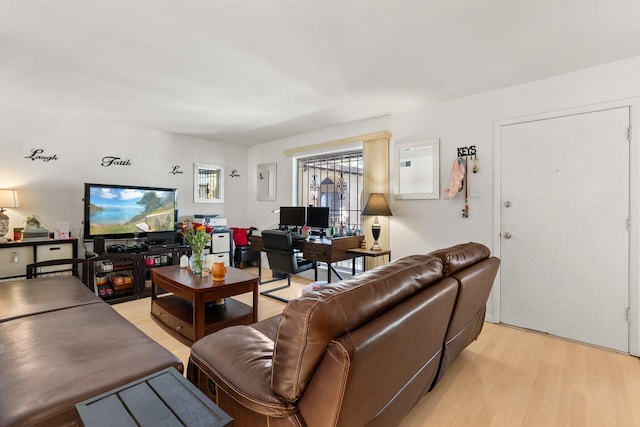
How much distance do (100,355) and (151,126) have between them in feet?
12.9

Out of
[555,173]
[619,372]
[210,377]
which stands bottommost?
[619,372]

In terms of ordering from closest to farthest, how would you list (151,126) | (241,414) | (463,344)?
(241,414) → (463,344) → (151,126)

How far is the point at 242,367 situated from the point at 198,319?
1315 millimetres

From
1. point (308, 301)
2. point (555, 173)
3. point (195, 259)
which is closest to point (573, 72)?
point (555, 173)

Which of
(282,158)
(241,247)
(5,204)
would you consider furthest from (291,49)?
(241,247)

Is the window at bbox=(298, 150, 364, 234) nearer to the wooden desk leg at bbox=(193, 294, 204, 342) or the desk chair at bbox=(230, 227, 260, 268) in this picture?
the desk chair at bbox=(230, 227, 260, 268)

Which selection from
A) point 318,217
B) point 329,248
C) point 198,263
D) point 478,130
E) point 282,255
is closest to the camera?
point 198,263

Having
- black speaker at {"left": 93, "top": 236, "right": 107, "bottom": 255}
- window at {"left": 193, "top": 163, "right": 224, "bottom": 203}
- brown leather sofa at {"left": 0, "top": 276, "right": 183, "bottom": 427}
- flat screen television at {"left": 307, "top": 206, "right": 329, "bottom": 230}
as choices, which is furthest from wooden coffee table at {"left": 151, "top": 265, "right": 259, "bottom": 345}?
window at {"left": 193, "top": 163, "right": 224, "bottom": 203}

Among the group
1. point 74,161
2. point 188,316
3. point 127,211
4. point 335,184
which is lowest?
point 188,316

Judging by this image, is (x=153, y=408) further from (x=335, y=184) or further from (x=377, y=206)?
(x=335, y=184)

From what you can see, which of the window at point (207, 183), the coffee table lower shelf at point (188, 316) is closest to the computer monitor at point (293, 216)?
the window at point (207, 183)

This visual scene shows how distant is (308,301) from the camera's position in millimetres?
998

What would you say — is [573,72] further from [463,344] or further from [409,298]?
[409,298]

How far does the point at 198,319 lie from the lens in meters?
2.40
